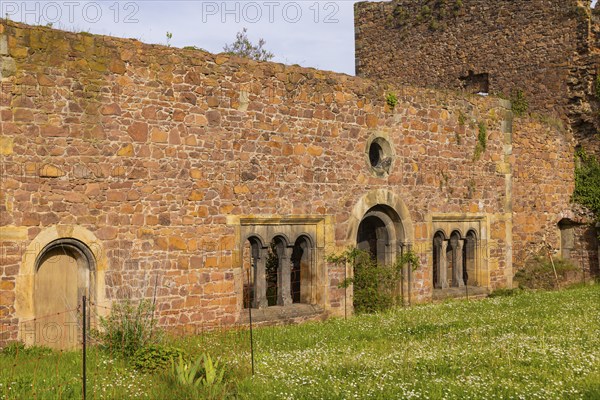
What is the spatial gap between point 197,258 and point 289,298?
229 cm

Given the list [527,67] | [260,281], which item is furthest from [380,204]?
[527,67]

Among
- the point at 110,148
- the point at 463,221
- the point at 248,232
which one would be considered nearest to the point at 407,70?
the point at 463,221

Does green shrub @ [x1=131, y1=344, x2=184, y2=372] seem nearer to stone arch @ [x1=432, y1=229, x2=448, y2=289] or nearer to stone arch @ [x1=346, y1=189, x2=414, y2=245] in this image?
stone arch @ [x1=346, y1=189, x2=414, y2=245]

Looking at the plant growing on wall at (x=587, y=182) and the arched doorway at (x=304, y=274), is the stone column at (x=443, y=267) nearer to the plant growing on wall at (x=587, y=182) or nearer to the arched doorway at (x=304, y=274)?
the arched doorway at (x=304, y=274)

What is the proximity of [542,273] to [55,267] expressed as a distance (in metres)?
13.1

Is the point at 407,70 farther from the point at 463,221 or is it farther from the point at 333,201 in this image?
the point at 333,201

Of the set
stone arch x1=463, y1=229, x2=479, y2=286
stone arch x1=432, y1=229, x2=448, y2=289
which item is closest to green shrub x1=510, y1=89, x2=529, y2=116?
stone arch x1=463, y1=229, x2=479, y2=286

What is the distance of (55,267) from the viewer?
1078 centimetres

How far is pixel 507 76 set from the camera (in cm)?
2248

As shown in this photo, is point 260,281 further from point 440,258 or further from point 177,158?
point 440,258

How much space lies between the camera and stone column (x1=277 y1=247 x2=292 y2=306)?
1362 cm

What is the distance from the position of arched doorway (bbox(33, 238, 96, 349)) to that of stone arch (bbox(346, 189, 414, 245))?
5.39 m

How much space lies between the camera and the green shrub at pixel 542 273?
1948 centimetres

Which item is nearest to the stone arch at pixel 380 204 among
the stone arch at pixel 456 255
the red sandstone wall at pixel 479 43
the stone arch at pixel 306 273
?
the stone arch at pixel 306 273
